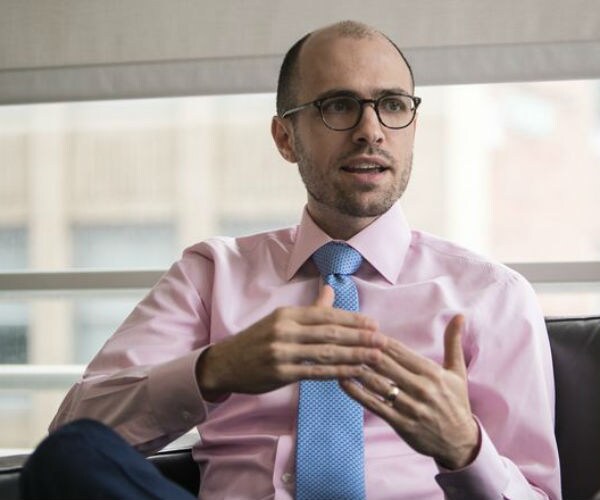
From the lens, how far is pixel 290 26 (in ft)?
9.12

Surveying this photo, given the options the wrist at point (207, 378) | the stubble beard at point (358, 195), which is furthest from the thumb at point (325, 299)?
the stubble beard at point (358, 195)

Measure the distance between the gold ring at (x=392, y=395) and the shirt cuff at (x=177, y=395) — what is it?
1.14 ft

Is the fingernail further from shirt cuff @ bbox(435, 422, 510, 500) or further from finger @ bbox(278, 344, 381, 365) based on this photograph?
shirt cuff @ bbox(435, 422, 510, 500)

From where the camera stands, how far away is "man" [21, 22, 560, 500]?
1.66m

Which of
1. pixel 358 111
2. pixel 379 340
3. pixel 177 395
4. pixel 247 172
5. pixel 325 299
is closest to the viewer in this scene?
pixel 379 340

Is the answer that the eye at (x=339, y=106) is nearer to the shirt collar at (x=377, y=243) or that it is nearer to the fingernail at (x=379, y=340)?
the shirt collar at (x=377, y=243)

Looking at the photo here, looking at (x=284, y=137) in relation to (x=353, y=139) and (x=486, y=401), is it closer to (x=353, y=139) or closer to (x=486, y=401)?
(x=353, y=139)

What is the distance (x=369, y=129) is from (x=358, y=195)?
123mm

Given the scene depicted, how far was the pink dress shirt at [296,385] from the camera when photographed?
1740 mm

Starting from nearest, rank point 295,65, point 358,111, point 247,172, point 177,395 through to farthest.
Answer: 1. point 177,395
2. point 358,111
3. point 295,65
4. point 247,172

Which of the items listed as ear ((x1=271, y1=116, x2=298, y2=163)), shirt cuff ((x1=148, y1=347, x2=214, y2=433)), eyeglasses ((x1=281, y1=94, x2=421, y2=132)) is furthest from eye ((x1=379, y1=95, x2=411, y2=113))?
shirt cuff ((x1=148, y1=347, x2=214, y2=433))

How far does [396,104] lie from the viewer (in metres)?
1.91

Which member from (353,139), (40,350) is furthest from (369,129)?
(40,350)

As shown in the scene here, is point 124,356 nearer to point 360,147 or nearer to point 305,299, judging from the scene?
point 305,299
